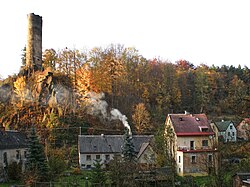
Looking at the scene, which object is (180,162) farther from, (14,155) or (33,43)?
(33,43)

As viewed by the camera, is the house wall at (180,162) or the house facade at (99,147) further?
the house facade at (99,147)

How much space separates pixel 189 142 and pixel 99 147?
1222cm

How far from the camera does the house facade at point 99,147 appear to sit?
3894 cm

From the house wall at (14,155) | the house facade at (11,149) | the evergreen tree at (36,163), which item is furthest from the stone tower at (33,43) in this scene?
the evergreen tree at (36,163)

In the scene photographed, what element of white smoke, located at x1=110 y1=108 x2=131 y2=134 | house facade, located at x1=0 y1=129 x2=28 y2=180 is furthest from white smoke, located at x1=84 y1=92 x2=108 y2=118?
house facade, located at x1=0 y1=129 x2=28 y2=180

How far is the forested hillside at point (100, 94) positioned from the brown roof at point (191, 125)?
1265 centimetres

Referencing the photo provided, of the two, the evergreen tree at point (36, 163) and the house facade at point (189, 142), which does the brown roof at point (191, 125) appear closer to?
the house facade at point (189, 142)

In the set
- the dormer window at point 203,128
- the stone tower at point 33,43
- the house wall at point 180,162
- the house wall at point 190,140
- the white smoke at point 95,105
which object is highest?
the stone tower at point 33,43

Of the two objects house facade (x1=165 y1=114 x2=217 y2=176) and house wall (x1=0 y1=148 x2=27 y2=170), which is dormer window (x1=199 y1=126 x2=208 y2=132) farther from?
house wall (x1=0 y1=148 x2=27 y2=170)

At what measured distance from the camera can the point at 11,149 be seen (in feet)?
103

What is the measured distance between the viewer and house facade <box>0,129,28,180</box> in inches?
1161

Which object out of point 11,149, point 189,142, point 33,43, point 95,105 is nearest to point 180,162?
point 189,142

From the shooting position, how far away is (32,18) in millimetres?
54281

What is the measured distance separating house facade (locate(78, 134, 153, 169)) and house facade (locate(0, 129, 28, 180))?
7301mm
